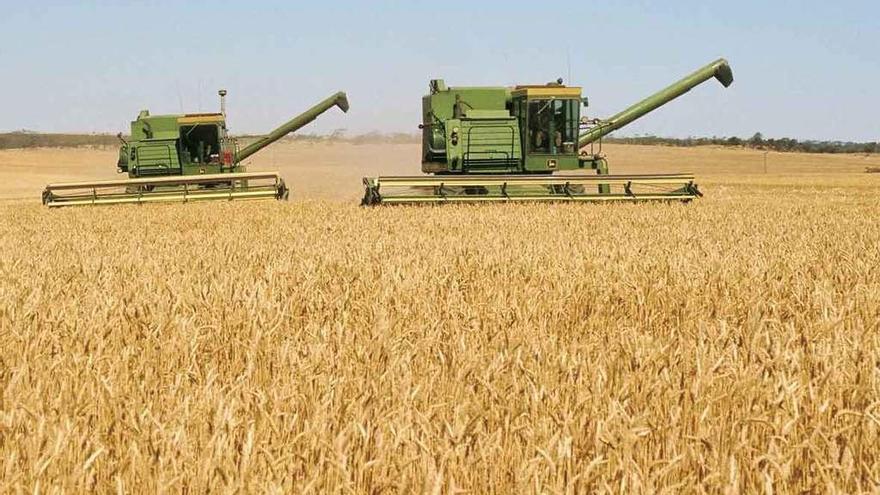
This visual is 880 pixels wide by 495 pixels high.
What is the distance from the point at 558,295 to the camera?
5.11 meters

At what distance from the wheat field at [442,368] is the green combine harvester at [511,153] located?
24.3 feet

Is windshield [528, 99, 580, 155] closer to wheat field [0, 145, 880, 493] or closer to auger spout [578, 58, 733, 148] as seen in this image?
auger spout [578, 58, 733, 148]

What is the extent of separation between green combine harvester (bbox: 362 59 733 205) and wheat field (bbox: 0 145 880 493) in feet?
24.3

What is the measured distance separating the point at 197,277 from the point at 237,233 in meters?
4.36

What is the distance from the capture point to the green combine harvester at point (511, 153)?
16172mm

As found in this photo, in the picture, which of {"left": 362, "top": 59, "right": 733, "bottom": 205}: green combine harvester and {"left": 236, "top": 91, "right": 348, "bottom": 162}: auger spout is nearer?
{"left": 362, "top": 59, "right": 733, "bottom": 205}: green combine harvester

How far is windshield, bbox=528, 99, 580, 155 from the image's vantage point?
1761 cm

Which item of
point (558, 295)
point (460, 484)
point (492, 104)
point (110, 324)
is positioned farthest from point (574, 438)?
point (492, 104)

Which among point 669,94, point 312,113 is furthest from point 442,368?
point 312,113

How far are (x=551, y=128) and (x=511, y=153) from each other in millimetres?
1010

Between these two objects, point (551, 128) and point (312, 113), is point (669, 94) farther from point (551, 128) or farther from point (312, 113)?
point (312, 113)

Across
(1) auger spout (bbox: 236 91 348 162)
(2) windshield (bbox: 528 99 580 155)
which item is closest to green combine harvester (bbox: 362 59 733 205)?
(2) windshield (bbox: 528 99 580 155)

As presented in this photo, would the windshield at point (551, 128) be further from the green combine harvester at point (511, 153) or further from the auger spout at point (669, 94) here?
the auger spout at point (669, 94)

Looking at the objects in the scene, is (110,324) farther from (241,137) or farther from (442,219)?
(241,137)
